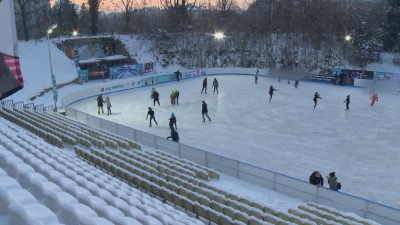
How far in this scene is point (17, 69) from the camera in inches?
213

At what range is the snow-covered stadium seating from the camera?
134 inches

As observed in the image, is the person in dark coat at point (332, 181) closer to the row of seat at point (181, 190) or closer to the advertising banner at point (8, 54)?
the row of seat at point (181, 190)

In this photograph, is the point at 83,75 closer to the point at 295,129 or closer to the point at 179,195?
the point at 295,129

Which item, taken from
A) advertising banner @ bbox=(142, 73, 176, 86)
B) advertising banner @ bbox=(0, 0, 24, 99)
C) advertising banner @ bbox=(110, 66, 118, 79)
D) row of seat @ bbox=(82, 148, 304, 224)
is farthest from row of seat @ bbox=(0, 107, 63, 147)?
advertising banner @ bbox=(110, 66, 118, 79)

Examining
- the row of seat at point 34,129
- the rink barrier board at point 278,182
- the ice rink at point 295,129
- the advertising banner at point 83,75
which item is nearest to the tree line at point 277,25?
the advertising banner at point 83,75

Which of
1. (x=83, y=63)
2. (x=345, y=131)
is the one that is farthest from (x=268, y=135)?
(x=83, y=63)

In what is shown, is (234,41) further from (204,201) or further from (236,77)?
(204,201)

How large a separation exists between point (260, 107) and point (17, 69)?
54.1 feet

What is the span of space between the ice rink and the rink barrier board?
1.87 meters

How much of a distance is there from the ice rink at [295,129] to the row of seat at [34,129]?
16.4ft

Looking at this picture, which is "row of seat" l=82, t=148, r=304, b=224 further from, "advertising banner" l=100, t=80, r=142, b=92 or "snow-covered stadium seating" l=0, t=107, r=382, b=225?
"advertising banner" l=100, t=80, r=142, b=92

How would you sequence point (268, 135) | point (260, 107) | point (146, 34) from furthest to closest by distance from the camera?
point (146, 34), point (260, 107), point (268, 135)

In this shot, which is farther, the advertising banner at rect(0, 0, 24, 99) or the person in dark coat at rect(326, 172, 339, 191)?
the person in dark coat at rect(326, 172, 339, 191)

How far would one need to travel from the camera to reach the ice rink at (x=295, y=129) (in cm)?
1120
